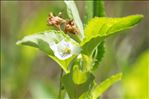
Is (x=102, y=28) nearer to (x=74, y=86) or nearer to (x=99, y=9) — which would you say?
(x=74, y=86)

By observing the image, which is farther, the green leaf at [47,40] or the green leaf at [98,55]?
the green leaf at [98,55]

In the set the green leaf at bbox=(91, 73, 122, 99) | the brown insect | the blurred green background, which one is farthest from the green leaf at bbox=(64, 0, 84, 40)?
the blurred green background

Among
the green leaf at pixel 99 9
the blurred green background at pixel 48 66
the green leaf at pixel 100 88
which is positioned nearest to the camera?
the green leaf at pixel 100 88

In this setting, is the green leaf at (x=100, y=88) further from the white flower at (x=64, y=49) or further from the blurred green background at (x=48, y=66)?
the blurred green background at (x=48, y=66)

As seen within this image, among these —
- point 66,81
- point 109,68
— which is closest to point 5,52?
point 109,68

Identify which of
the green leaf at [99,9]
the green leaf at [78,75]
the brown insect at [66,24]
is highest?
the green leaf at [99,9]

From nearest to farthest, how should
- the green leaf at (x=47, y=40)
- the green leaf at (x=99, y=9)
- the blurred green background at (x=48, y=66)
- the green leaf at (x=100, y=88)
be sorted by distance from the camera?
the green leaf at (x=47, y=40) < the green leaf at (x=100, y=88) < the green leaf at (x=99, y=9) < the blurred green background at (x=48, y=66)

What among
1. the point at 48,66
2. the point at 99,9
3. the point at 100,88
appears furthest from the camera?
the point at 48,66

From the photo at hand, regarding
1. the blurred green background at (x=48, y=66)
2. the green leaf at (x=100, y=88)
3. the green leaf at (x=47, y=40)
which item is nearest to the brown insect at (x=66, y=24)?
the green leaf at (x=47, y=40)

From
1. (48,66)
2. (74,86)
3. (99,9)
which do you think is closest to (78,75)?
(74,86)
